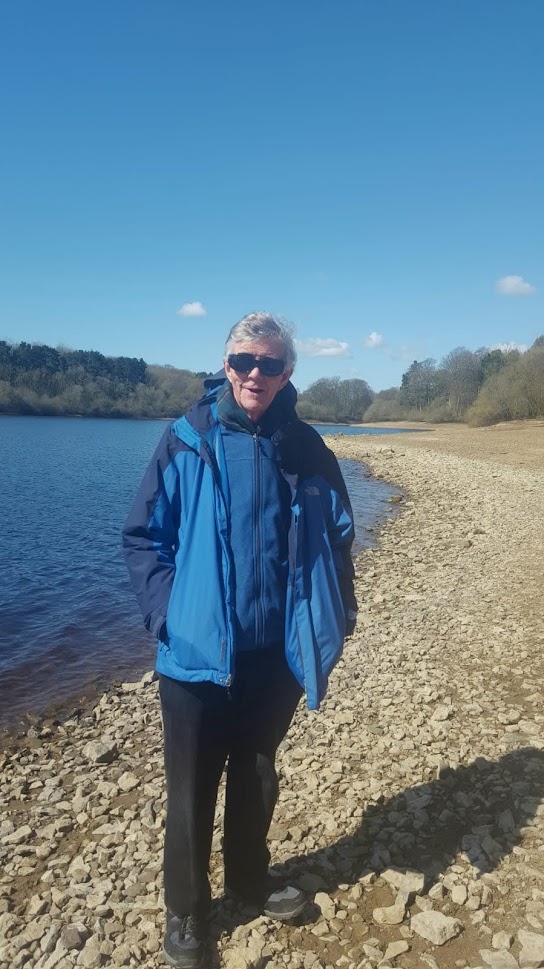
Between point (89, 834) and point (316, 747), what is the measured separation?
5.86 ft

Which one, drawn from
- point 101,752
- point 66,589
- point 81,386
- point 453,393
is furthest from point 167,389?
point 101,752

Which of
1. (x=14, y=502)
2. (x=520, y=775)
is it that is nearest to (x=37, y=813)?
(x=520, y=775)

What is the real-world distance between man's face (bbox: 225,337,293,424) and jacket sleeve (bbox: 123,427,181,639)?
346mm

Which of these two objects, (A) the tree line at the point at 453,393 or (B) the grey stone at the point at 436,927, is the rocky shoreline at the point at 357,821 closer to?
(B) the grey stone at the point at 436,927

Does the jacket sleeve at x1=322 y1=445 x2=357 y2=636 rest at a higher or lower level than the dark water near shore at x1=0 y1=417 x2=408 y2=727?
higher

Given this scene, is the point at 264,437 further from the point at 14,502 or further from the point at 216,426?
the point at 14,502

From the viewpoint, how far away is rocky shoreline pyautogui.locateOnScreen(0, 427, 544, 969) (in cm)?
305

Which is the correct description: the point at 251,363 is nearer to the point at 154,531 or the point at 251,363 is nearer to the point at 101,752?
the point at 154,531

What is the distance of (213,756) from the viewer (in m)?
2.79

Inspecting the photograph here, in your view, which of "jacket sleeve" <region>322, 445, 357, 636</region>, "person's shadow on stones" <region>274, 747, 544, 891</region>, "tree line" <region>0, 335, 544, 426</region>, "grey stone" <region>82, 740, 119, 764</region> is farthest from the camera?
"tree line" <region>0, 335, 544, 426</region>

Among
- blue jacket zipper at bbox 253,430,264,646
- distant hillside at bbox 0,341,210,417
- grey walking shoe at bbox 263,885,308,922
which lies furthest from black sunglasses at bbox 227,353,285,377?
distant hillside at bbox 0,341,210,417

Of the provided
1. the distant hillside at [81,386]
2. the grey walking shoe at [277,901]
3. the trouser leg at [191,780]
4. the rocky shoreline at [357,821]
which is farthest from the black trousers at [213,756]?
the distant hillside at [81,386]

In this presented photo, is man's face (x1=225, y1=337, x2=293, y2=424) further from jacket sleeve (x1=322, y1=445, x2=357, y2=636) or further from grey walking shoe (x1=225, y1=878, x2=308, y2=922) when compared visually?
grey walking shoe (x1=225, y1=878, x2=308, y2=922)

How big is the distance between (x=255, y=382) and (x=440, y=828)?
301 cm
